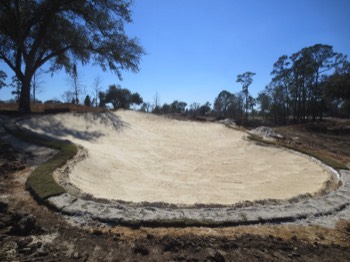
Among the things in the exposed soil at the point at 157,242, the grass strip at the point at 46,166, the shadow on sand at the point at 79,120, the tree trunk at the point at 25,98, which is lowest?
the exposed soil at the point at 157,242

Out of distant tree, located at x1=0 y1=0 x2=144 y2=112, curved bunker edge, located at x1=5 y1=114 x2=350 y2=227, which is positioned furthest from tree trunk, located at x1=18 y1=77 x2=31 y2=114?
curved bunker edge, located at x1=5 y1=114 x2=350 y2=227

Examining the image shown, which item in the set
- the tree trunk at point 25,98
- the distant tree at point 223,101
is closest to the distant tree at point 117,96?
the distant tree at point 223,101

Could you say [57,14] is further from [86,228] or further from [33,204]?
[86,228]

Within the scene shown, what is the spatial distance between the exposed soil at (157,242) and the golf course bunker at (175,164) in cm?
201

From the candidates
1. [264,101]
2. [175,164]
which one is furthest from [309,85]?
[175,164]

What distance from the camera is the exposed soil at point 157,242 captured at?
465 cm

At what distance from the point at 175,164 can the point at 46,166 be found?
18.2 feet

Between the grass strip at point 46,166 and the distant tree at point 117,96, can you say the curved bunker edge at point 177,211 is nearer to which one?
the grass strip at point 46,166

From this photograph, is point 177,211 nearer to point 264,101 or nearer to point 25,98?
point 25,98

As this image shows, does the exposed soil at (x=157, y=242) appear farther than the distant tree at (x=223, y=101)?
No

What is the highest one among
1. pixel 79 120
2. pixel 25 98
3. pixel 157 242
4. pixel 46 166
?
pixel 25 98

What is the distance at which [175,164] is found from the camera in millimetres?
12789

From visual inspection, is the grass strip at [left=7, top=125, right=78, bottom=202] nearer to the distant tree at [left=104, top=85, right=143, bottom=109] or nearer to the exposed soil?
the exposed soil

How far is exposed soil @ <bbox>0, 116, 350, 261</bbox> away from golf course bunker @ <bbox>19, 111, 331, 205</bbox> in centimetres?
201
